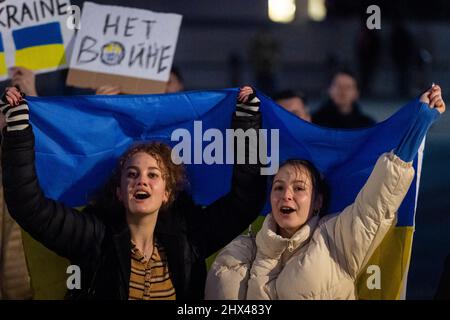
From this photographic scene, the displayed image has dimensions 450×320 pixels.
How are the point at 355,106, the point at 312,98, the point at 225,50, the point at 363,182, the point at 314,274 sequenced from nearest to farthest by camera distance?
the point at 314,274
the point at 363,182
the point at 355,106
the point at 312,98
the point at 225,50

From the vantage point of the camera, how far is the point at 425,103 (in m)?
6.56

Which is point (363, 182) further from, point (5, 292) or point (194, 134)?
point (5, 292)

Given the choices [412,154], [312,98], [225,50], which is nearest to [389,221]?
[412,154]

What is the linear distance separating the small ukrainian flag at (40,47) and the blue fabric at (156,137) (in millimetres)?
2085

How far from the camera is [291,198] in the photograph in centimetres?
656

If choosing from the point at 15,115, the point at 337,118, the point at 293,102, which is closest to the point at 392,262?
the point at 15,115

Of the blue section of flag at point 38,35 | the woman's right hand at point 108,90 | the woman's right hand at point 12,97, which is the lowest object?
the woman's right hand at point 12,97

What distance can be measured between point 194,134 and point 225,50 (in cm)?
2042

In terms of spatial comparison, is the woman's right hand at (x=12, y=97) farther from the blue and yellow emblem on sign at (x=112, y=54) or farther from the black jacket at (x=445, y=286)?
the blue and yellow emblem on sign at (x=112, y=54)

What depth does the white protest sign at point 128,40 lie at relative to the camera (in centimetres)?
949

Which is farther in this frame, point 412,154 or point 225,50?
point 225,50

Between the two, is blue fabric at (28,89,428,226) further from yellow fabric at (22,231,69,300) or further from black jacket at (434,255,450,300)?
black jacket at (434,255,450,300)

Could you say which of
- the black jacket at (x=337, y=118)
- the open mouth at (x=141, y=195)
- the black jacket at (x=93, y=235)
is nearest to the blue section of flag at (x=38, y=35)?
the black jacket at (x=337, y=118)

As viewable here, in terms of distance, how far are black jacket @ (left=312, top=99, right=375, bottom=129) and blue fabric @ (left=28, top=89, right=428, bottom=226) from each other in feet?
11.1
